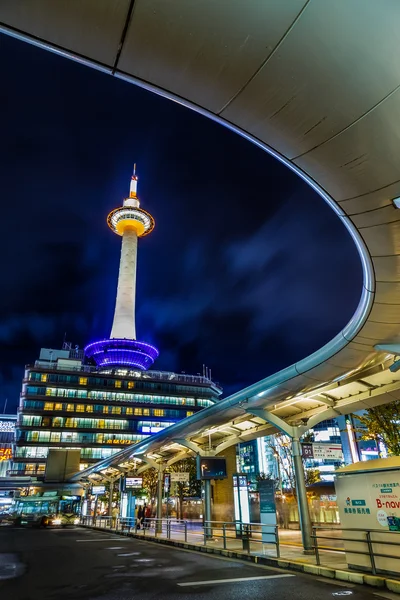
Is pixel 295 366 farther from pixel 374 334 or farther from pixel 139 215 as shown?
pixel 139 215

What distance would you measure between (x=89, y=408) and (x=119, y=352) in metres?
23.0

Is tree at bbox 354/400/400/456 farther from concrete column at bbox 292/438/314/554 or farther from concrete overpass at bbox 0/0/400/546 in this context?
concrete overpass at bbox 0/0/400/546

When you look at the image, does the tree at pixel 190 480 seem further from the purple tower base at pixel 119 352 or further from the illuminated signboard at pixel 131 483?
the purple tower base at pixel 119 352

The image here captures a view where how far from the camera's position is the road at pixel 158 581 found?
26.1 feet

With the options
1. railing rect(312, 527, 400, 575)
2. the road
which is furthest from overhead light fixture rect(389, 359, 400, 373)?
the road

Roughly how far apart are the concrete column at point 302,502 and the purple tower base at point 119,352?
92.9 m

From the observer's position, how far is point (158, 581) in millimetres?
9508

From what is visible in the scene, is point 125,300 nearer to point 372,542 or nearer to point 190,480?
point 190,480

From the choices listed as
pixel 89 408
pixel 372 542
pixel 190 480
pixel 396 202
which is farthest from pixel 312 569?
pixel 89 408

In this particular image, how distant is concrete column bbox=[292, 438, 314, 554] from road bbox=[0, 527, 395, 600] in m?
2.13

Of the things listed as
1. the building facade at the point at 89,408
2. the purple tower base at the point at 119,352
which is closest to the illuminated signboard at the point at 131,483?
the building facade at the point at 89,408

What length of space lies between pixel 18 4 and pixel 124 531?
2932 centimetres

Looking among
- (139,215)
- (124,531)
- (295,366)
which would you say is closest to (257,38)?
(295,366)

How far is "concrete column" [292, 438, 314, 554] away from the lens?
12.5 m
